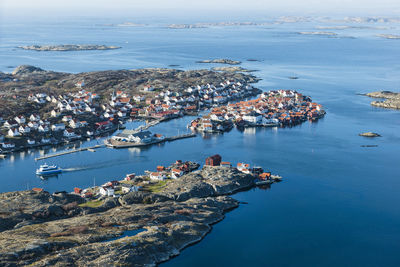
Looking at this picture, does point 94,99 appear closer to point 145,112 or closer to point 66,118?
point 145,112

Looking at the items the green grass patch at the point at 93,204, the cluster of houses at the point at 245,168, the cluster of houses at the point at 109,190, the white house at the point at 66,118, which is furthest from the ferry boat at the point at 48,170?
the white house at the point at 66,118

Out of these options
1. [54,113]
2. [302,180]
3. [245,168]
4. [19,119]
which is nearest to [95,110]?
[54,113]

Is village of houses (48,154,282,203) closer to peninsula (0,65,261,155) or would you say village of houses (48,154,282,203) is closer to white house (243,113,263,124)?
peninsula (0,65,261,155)

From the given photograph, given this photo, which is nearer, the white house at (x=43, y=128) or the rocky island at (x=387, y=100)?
the white house at (x=43, y=128)

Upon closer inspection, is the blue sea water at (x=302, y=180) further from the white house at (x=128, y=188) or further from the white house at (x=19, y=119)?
the white house at (x=19, y=119)

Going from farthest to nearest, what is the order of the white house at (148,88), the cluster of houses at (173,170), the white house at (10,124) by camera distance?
the white house at (148,88)
the white house at (10,124)
the cluster of houses at (173,170)

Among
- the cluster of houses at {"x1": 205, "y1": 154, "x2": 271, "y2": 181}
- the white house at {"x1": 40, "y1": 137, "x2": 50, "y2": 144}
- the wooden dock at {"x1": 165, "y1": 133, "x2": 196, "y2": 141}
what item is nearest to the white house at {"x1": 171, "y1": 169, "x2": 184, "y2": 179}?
the cluster of houses at {"x1": 205, "y1": 154, "x2": 271, "y2": 181}
